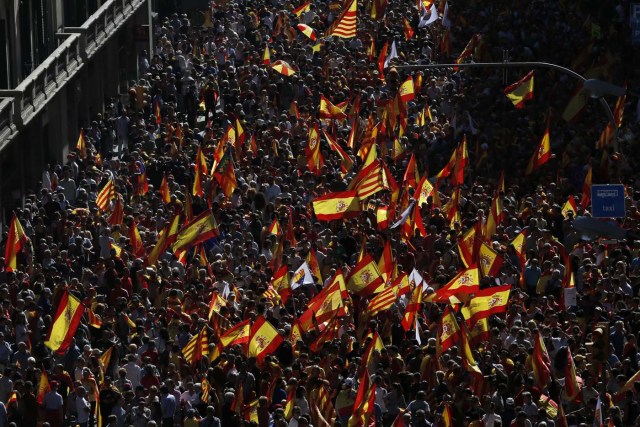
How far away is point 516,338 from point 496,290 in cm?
117

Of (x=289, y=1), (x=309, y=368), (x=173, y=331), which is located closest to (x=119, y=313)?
(x=173, y=331)

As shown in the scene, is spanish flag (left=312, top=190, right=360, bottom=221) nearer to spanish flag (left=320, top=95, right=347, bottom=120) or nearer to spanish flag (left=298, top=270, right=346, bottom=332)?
spanish flag (left=298, top=270, right=346, bottom=332)

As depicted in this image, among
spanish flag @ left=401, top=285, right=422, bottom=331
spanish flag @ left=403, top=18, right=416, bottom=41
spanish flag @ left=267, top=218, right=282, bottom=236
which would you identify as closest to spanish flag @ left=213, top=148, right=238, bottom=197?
spanish flag @ left=267, top=218, right=282, bottom=236

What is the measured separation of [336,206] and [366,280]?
4195mm

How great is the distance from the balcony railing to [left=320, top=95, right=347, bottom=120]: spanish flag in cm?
611

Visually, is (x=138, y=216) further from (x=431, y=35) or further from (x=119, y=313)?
(x=431, y=35)

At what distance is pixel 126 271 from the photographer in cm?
3831

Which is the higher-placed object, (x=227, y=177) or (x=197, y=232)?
(x=197, y=232)

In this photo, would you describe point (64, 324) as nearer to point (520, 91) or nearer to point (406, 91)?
point (520, 91)

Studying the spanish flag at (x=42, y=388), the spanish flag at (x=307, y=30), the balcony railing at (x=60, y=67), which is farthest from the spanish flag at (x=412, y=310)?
the spanish flag at (x=307, y=30)

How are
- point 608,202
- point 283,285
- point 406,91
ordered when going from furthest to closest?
point 406,91, point 283,285, point 608,202

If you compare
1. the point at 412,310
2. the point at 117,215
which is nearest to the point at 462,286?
the point at 412,310

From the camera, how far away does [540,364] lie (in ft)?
105

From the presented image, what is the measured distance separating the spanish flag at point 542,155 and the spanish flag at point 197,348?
11.8m
